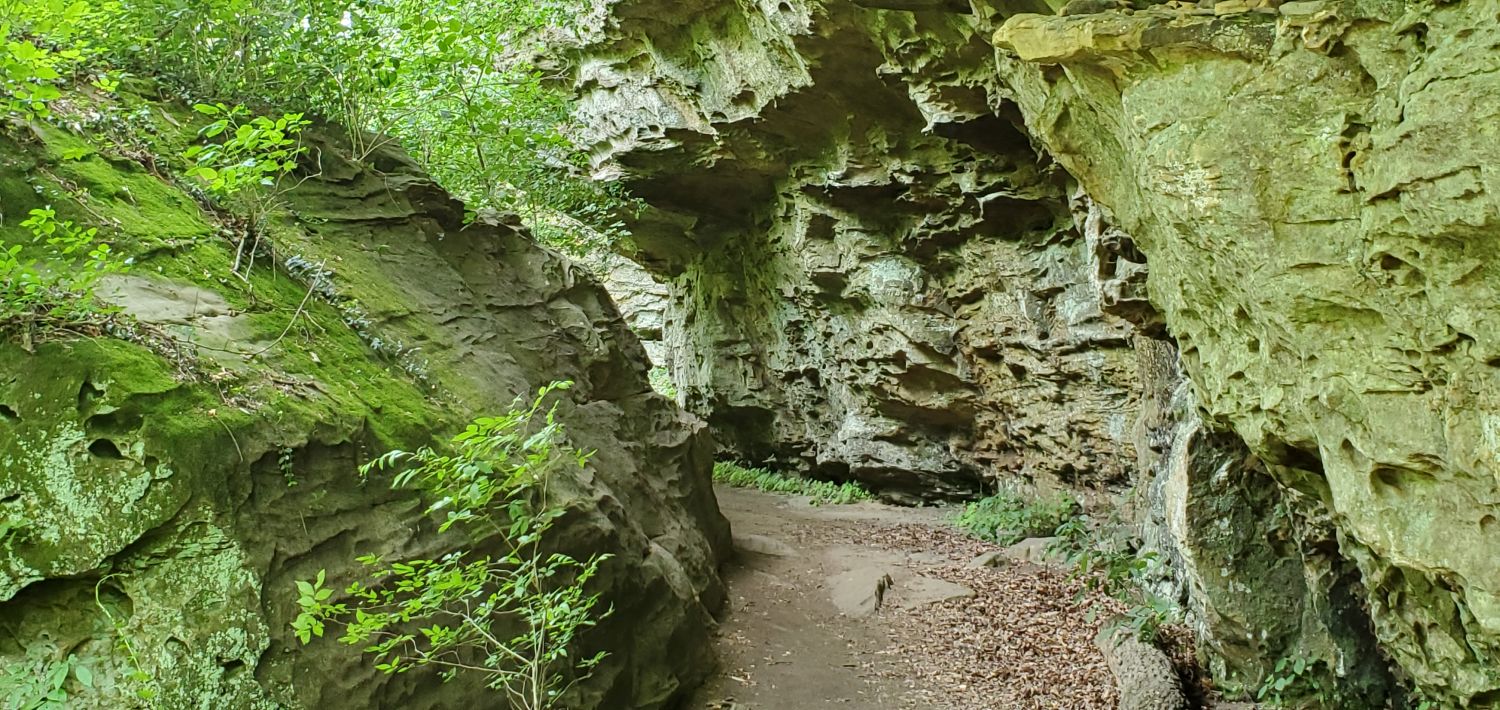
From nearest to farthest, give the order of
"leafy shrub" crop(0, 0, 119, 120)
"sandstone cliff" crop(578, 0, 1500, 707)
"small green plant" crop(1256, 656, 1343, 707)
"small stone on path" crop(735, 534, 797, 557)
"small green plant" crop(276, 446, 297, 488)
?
"leafy shrub" crop(0, 0, 119, 120) → "sandstone cliff" crop(578, 0, 1500, 707) → "small green plant" crop(276, 446, 297, 488) → "small green plant" crop(1256, 656, 1343, 707) → "small stone on path" crop(735, 534, 797, 557)

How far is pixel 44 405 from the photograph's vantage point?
13.7 feet

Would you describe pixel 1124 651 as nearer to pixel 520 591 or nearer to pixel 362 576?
pixel 520 591

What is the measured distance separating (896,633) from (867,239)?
8493 mm

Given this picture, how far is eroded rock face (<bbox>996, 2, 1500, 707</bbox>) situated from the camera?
155 inches

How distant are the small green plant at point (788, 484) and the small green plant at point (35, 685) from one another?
13684 millimetres

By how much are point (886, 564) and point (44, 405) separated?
8.81 meters

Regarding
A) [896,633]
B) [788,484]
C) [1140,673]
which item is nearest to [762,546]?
[896,633]

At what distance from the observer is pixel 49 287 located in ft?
14.3

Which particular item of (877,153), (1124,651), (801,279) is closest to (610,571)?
(1124,651)

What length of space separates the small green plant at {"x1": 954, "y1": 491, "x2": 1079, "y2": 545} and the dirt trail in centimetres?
79

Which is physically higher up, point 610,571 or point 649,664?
point 610,571

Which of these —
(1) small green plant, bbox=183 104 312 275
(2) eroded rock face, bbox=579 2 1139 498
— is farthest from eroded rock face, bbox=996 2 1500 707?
(1) small green plant, bbox=183 104 312 275

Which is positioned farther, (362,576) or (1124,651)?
(1124,651)

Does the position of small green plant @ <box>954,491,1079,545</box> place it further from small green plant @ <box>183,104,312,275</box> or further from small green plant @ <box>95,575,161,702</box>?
small green plant @ <box>95,575,161,702</box>
